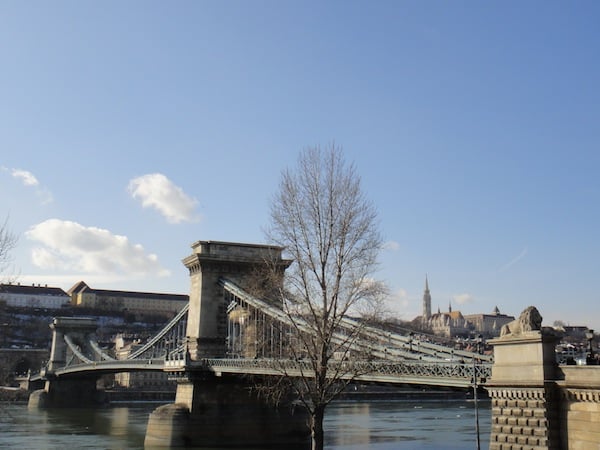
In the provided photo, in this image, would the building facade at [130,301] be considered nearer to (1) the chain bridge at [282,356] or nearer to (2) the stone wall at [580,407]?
(1) the chain bridge at [282,356]

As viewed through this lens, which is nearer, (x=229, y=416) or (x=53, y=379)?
(x=229, y=416)

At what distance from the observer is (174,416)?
3738cm

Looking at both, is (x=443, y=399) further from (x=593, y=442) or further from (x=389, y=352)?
(x=593, y=442)

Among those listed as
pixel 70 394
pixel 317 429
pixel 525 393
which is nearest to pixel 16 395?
pixel 70 394

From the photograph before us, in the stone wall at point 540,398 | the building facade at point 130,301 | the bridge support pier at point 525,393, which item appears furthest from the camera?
the building facade at point 130,301

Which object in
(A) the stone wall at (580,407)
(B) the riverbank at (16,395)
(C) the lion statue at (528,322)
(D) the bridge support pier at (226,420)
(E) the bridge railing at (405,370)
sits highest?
(C) the lion statue at (528,322)

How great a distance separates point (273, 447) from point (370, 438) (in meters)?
10.3

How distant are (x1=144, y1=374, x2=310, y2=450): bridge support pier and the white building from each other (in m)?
146

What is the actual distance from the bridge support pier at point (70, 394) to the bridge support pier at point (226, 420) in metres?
49.9

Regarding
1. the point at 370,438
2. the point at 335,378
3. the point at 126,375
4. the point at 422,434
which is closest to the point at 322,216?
the point at 335,378

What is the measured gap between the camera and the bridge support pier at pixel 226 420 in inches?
1443

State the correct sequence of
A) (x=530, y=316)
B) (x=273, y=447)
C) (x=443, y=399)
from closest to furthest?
(x=530, y=316)
(x=273, y=447)
(x=443, y=399)

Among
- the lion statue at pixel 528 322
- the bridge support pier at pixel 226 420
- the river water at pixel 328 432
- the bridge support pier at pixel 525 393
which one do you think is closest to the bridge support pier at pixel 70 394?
the river water at pixel 328 432

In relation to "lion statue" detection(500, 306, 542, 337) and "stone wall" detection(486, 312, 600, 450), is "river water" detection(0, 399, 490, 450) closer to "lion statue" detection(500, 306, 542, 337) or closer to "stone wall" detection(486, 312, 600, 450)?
"stone wall" detection(486, 312, 600, 450)
